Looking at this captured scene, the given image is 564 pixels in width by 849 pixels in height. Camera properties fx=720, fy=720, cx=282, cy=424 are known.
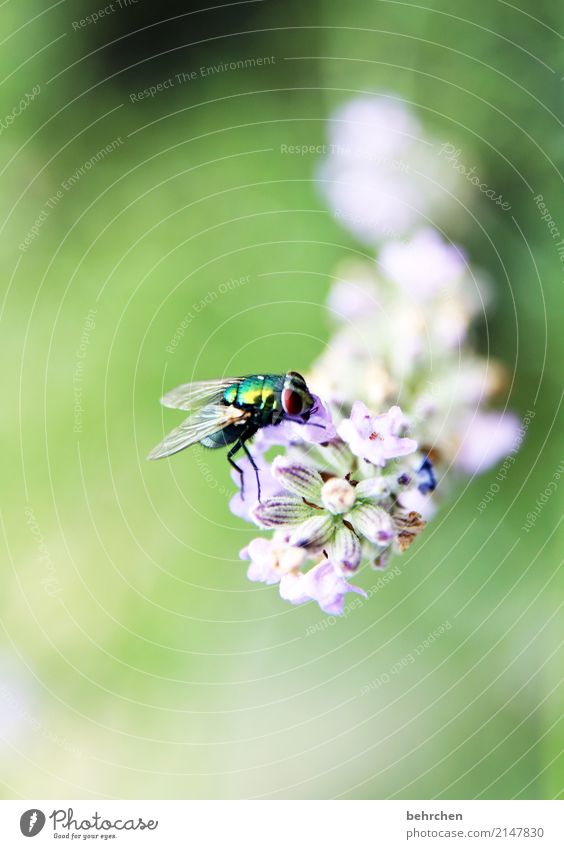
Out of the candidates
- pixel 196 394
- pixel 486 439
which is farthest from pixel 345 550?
pixel 486 439

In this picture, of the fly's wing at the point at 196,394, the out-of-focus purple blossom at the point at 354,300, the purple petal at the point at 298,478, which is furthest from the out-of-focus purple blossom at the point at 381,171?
the purple petal at the point at 298,478

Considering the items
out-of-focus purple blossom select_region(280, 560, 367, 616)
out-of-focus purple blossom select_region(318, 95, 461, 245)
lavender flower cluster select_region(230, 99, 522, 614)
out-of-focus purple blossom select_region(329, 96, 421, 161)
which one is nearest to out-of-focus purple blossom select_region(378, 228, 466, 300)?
lavender flower cluster select_region(230, 99, 522, 614)

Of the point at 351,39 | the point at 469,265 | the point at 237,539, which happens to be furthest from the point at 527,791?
the point at 351,39

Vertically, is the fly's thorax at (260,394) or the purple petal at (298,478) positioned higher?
the fly's thorax at (260,394)

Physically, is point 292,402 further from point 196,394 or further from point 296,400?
point 196,394

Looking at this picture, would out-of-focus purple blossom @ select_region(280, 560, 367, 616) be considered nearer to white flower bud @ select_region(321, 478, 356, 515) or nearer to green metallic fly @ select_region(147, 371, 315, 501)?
white flower bud @ select_region(321, 478, 356, 515)

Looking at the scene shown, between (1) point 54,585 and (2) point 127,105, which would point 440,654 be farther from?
(2) point 127,105

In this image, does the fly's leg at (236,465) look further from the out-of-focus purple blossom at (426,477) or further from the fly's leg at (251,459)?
the out-of-focus purple blossom at (426,477)
